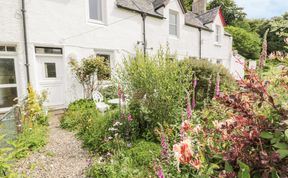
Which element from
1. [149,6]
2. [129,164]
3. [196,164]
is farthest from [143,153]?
[149,6]

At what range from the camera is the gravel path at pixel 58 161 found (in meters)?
3.33

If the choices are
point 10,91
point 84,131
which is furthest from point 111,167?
point 10,91

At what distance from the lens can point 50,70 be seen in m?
7.83

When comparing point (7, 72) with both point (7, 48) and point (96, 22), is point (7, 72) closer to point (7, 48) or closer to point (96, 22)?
point (7, 48)

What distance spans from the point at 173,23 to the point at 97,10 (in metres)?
5.65

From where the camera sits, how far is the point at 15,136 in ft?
14.7

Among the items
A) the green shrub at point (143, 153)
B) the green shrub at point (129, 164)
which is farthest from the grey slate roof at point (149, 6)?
the green shrub at point (129, 164)

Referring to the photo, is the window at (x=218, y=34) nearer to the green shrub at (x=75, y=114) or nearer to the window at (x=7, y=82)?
the green shrub at (x=75, y=114)

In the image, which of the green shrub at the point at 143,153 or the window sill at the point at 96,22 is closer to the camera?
the green shrub at the point at 143,153

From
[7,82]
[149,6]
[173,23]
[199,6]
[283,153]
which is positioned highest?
[199,6]

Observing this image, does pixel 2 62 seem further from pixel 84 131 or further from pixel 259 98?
pixel 259 98

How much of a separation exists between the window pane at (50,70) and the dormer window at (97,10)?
2.98 metres

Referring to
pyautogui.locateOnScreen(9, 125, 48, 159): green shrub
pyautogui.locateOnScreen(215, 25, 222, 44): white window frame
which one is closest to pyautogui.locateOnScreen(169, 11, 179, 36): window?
pyautogui.locateOnScreen(215, 25, 222, 44): white window frame

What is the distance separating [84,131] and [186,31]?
10718mm
